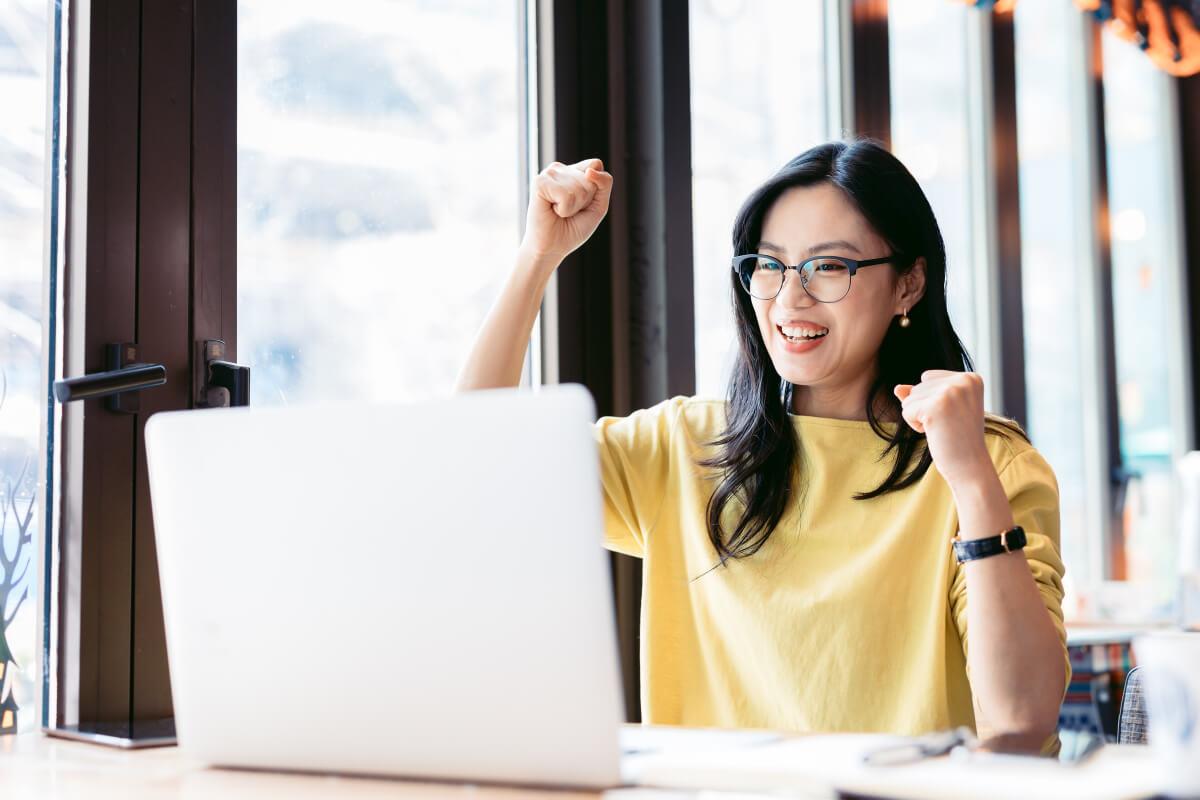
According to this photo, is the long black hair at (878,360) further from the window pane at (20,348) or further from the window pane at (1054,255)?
the window pane at (1054,255)

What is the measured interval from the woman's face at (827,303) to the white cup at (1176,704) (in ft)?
2.53

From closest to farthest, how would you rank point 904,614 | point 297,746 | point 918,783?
1. point 918,783
2. point 297,746
3. point 904,614

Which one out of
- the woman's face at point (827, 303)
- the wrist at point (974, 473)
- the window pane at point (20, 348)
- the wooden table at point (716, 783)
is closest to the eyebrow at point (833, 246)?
the woman's face at point (827, 303)

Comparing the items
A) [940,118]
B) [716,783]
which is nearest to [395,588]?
Answer: [716,783]

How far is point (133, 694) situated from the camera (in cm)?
147

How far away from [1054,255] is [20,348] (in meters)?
3.48

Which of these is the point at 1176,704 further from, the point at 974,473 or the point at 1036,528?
the point at 1036,528

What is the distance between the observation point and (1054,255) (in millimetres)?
4090

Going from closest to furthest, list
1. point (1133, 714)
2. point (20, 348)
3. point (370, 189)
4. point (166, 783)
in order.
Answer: point (166, 783), point (1133, 714), point (20, 348), point (370, 189)

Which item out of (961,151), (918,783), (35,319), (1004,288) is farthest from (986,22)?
(918,783)

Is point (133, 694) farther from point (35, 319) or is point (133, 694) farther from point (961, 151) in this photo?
point (961, 151)

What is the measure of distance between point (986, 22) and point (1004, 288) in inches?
32.1

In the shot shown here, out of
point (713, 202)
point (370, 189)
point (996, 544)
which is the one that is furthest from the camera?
point (713, 202)

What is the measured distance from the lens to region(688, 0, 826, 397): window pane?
2.54 meters
